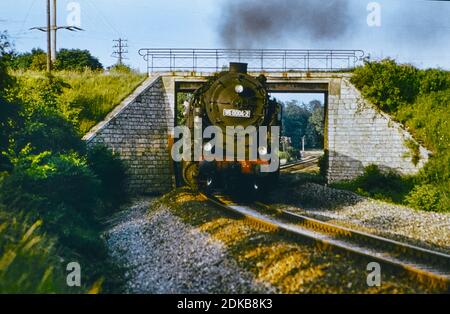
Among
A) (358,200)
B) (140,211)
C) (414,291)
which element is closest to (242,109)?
(140,211)

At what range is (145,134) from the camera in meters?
24.4

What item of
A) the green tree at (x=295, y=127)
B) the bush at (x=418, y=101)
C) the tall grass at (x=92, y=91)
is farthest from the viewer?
the green tree at (x=295, y=127)

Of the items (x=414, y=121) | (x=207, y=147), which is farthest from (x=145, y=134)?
(x=414, y=121)

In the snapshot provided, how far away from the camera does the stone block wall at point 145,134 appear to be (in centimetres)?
2348

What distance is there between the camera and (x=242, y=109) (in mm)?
16094

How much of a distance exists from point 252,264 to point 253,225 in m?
3.87

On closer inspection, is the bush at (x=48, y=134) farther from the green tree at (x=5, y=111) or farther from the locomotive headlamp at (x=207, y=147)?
the locomotive headlamp at (x=207, y=147)

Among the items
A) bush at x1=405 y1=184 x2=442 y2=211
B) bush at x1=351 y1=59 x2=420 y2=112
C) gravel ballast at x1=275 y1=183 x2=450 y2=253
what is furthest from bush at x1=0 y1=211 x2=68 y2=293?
bush at x1=351 y1=59 x2=420 y2=112

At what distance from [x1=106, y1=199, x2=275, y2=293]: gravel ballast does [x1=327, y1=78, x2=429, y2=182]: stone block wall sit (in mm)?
12392

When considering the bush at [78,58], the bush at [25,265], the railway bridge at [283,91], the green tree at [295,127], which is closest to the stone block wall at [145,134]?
the railway bridge at [283,91]

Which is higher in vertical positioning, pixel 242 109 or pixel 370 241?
pixel 242 109

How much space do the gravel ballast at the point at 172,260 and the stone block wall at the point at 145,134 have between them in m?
10.4

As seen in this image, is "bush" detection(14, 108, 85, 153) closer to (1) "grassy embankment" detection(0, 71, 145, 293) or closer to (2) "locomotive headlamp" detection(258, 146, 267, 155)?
(1) "grassy embankment" detection(0, 71, 145, 293)

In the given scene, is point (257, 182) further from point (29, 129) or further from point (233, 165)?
point (29, 129)
